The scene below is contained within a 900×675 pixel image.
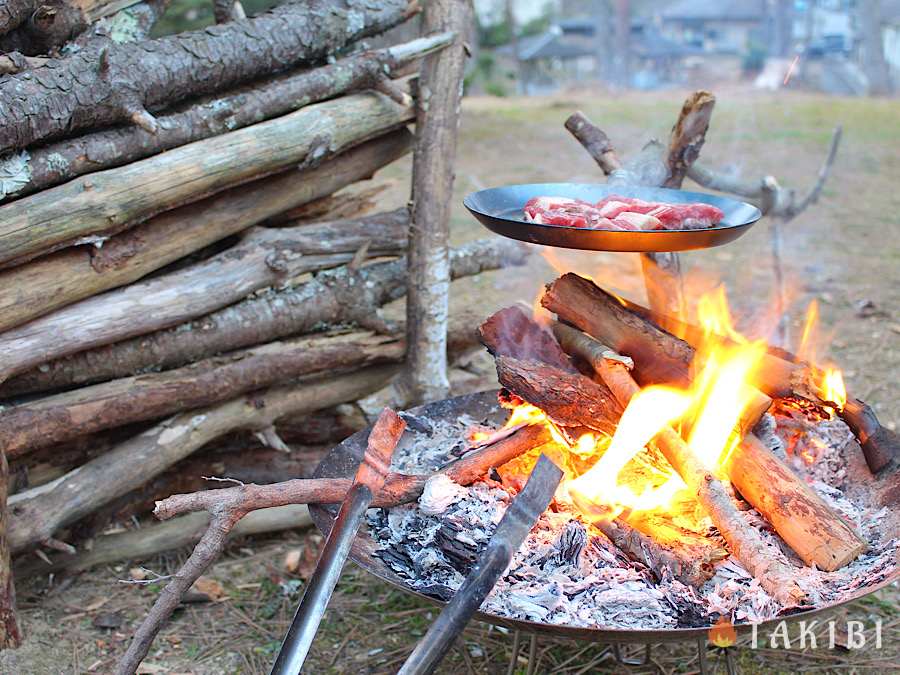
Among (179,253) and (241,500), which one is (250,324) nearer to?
(179,253)

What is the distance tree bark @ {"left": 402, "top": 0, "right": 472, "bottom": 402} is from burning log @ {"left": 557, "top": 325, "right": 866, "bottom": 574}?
121 centimetres

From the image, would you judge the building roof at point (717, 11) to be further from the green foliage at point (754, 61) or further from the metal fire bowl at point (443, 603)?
the metal fire bowl at point (443, 603)

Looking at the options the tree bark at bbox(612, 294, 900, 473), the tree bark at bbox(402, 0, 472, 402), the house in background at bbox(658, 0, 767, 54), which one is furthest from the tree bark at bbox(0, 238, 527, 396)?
the house in background at bbox(658, 0, 767, 54)

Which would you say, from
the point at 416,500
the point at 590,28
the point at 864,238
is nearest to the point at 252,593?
the point at 416,500

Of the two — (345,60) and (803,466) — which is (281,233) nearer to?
(345,60)

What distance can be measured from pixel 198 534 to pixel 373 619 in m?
0.83

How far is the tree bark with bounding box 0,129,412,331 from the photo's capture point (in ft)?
9.13

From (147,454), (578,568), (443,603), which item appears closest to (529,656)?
(578,568)

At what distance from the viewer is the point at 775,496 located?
230cm

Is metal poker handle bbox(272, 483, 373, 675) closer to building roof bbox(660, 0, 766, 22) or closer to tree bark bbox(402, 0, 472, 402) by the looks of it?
tree bark bbox(402, 0, 472, 402)

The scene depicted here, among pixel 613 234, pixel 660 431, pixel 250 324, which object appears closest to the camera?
→ pixel 613 234

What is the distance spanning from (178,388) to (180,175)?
82 centimetres

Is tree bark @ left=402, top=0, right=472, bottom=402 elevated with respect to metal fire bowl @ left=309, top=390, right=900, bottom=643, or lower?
elevated

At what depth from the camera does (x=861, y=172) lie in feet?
34.2
